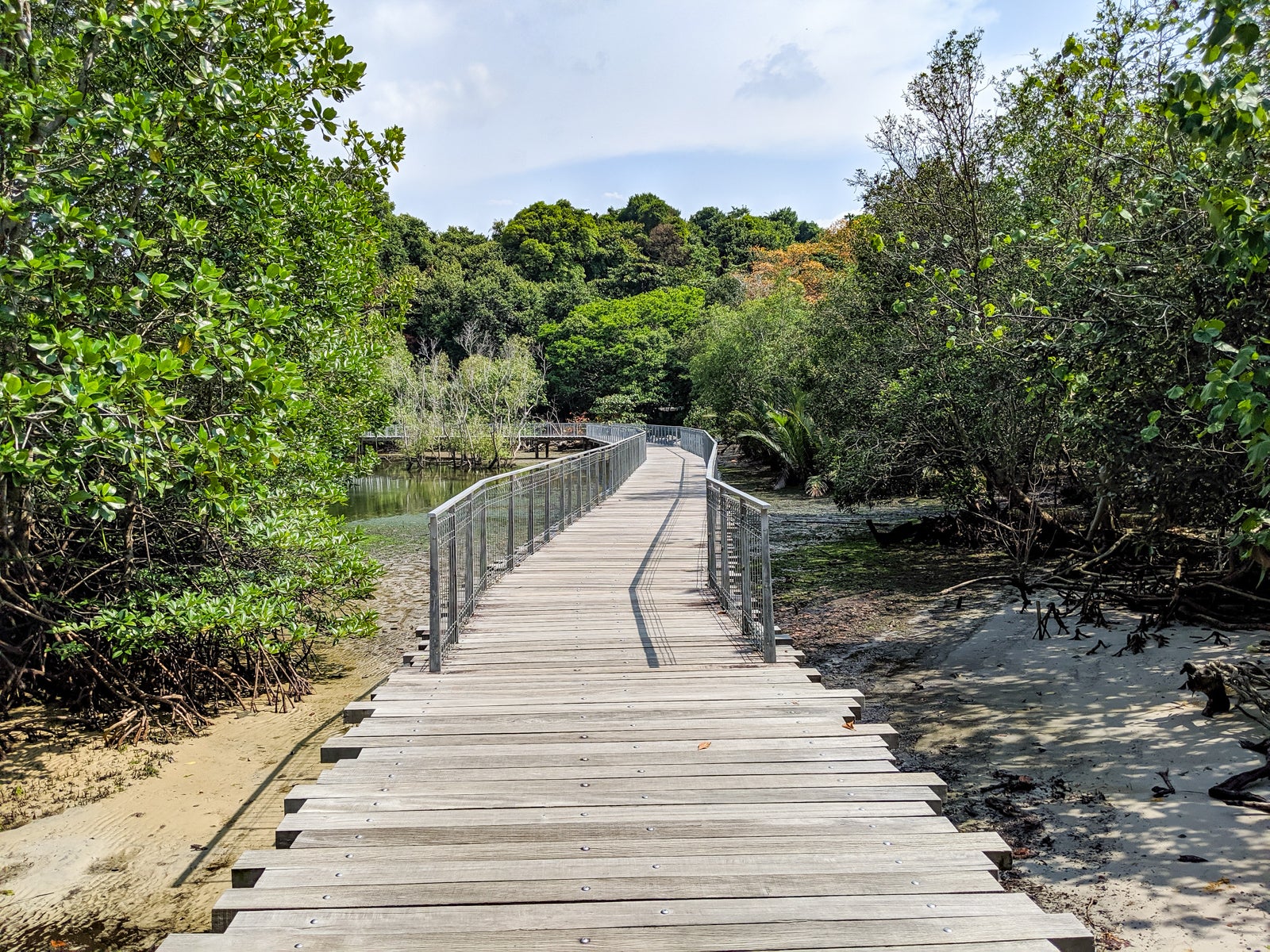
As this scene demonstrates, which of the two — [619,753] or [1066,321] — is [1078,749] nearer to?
[1066,321]

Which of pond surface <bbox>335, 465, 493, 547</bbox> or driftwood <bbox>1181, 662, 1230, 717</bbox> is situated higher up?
driftwood <bbox>1181, 662, 1230, 717</bbox>

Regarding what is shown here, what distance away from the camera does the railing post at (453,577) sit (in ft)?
20.8

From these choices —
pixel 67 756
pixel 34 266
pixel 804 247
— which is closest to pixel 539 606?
pixel 67 756

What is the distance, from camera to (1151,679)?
7539mm

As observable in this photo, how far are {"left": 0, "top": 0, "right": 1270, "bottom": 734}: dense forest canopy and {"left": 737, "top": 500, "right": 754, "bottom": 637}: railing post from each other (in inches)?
106

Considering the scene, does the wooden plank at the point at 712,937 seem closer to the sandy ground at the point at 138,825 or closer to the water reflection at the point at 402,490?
the sandy ground at the point at 138,825

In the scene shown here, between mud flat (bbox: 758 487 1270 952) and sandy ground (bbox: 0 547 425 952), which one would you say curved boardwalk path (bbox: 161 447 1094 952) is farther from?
sandy ground (bbox: 0 547 425 952)

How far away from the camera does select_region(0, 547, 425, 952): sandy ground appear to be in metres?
5.10

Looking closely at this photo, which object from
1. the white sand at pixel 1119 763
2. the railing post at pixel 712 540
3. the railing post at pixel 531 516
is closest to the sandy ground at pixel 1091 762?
the white sand at pixel 1119 763

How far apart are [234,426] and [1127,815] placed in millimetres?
6220

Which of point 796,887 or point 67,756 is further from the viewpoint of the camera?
point 67,756

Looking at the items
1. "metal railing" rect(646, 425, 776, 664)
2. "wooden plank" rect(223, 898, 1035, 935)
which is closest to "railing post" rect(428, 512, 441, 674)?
"metal railing" rect(646, 425, 776, 664)

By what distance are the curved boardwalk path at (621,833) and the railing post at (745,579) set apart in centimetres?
75

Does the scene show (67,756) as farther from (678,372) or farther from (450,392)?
(678,372)
